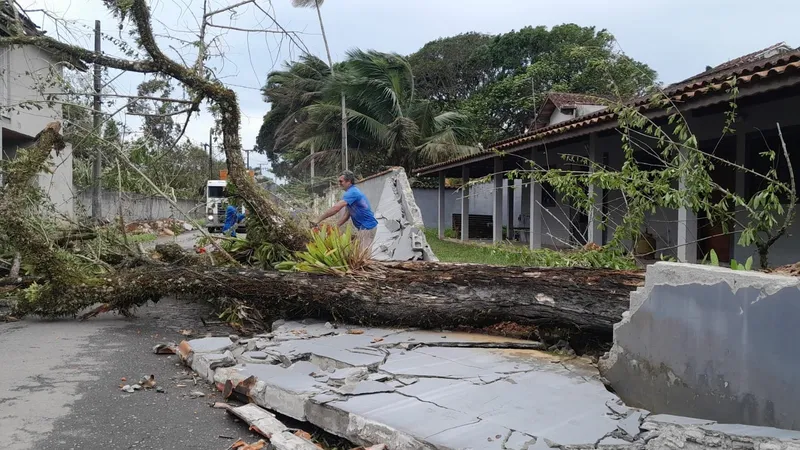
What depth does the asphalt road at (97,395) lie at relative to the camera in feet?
11.6

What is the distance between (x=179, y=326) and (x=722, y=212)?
5.74 m

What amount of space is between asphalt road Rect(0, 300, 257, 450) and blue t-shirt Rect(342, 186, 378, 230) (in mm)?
2302

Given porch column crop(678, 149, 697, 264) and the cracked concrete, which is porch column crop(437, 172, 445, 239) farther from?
porch column crop(678, 149, 697, 264)

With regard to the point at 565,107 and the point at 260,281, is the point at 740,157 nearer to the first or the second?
the point at 260,281

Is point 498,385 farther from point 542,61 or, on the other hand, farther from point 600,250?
point 542,61

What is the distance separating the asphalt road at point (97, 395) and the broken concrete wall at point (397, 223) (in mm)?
3642

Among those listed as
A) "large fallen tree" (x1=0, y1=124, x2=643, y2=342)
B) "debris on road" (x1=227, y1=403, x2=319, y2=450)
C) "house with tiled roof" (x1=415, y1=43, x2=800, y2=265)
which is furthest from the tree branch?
"debris on road" (x1=227, y1=403, x2=319, y2=450)

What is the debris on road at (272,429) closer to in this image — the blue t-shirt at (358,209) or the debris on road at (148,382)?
the debris on road at (148,382)

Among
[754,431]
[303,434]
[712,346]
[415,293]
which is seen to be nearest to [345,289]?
[415,293]

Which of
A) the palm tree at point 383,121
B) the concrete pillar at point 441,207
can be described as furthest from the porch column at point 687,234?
the palm tree at point 383,121

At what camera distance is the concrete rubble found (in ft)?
9.44

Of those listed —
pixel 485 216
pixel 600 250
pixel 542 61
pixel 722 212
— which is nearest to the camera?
pixel 722 212

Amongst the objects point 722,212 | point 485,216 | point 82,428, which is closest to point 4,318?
point 82,428

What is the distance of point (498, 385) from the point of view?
3.82 meters
